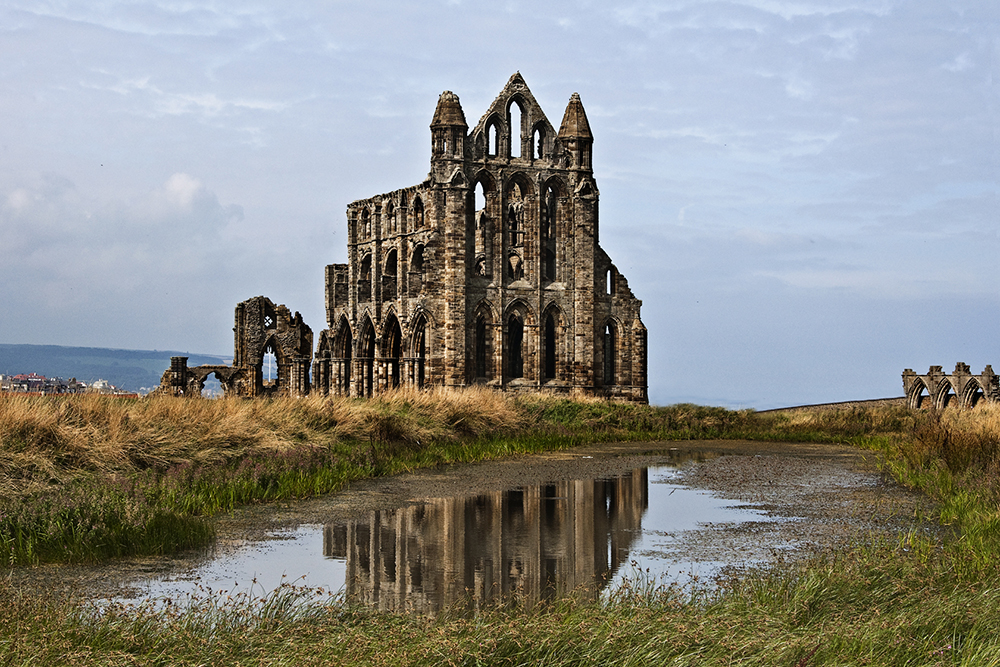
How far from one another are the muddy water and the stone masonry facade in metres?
25.3

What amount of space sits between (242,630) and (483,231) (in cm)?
4491

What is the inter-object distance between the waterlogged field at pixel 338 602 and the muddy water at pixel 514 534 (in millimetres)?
697

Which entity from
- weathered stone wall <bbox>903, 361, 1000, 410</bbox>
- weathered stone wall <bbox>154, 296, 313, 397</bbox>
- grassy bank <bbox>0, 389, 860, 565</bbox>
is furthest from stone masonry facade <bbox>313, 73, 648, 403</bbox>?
grassy bank <bbox>0, 389, 860, 565</bbox>

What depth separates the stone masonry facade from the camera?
46281 mm

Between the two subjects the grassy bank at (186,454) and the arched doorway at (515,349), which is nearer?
the grassy bank at (186,454)

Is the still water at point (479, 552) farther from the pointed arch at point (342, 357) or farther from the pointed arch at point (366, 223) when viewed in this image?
the pointed arch at point (366, 223)

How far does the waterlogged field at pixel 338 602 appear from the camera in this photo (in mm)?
6863

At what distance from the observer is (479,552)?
12195 mm

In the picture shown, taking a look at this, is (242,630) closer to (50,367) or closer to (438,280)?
(438,280)

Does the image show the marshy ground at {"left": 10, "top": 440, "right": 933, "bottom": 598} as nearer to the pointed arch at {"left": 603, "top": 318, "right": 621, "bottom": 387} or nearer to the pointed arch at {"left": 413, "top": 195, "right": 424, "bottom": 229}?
the pointed arch at {"left": 603, "top": 318, "right": 621, "bottom": 387}

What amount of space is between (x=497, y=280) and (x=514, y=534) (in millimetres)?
34416

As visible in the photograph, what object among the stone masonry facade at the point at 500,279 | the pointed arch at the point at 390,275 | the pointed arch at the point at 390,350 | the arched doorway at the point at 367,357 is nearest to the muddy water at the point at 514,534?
the stone masonry facade at the point at 500,279

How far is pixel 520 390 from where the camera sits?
46875 mm

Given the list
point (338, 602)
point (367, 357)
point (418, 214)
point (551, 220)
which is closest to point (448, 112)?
point (418, 214)
